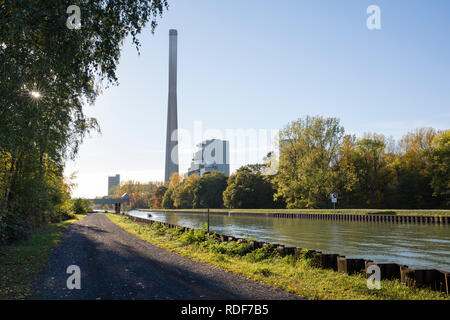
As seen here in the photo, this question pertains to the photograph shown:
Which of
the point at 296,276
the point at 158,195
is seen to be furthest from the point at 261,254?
the point at 158,195

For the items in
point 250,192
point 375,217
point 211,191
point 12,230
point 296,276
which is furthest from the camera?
point 211,191

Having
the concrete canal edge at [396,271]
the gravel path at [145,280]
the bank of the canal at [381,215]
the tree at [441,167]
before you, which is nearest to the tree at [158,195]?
the bank of the canal at [381,215]

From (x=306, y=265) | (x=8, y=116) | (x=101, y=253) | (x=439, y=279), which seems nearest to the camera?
(x=439, y=279)

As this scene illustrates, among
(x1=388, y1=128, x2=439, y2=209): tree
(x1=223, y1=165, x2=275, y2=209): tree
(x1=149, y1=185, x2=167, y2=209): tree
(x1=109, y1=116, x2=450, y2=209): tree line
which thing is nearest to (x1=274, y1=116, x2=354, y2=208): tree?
(x1=109, y1=116, x2=450, y2=209): tree line

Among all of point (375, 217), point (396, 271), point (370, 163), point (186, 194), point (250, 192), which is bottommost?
point (375, 217)

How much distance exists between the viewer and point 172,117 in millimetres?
172250

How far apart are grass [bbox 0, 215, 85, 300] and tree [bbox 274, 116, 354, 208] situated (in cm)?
→ 4704

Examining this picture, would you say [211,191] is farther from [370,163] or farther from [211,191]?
[370,163]

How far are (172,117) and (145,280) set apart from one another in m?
167

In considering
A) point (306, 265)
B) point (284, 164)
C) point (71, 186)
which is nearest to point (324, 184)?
point (284, 164)

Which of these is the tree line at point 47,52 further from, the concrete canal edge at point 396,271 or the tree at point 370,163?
the tree at point 370,163
